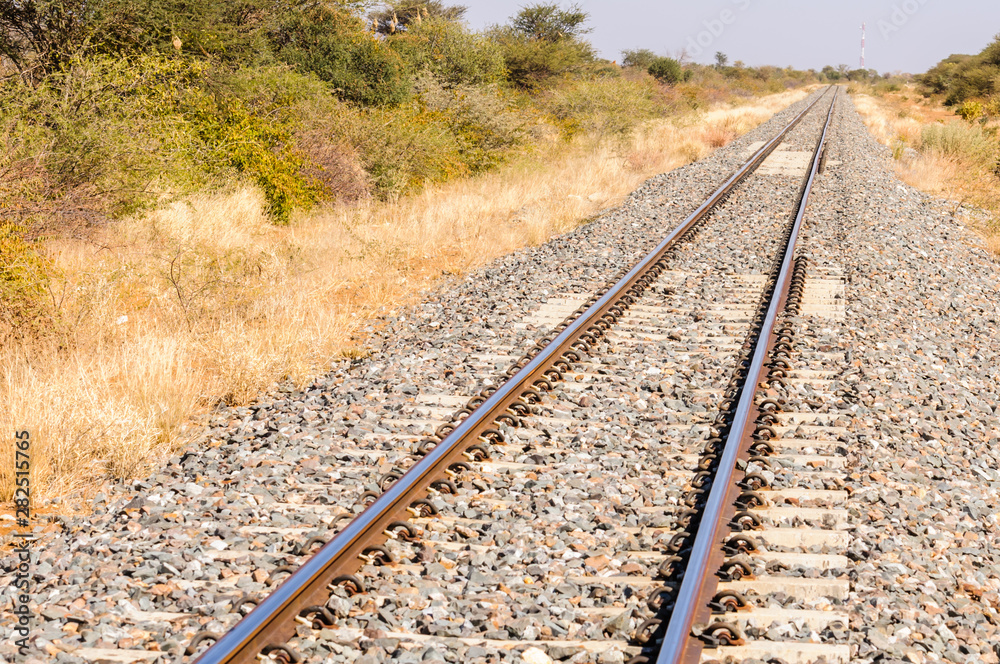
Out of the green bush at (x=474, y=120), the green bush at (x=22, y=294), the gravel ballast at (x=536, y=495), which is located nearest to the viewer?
the gravel ballast at (x=536, y=495)

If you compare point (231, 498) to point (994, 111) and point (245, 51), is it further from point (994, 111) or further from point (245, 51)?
point (994, 111)

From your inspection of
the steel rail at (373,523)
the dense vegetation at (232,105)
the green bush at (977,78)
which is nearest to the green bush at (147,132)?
the dense vegetation at (232,105)

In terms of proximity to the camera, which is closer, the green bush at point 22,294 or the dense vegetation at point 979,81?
the green bush at point 22,294

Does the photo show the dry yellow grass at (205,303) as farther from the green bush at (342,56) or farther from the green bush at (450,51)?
the green bush at (450,51)

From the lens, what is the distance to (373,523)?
4.46 m

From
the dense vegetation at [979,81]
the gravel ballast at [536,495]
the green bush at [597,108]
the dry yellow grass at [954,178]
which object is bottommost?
the gravel ballast at [536,495]

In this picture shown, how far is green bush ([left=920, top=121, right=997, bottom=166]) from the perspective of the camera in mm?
23587

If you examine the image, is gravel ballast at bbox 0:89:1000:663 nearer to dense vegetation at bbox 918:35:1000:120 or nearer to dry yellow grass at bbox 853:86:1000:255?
dry yellow grass at bbox 853:86:1000:255

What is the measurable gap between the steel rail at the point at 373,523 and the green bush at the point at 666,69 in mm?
57547

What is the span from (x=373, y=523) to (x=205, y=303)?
17.2 feet

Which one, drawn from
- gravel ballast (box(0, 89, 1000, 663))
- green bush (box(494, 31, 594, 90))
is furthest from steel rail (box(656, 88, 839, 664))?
green bush (box(494, 31, 594, 90))

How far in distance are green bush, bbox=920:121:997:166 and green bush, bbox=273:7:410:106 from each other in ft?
50.4

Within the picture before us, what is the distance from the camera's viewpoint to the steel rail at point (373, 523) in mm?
3471

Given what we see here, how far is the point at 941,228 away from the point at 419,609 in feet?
43.0
